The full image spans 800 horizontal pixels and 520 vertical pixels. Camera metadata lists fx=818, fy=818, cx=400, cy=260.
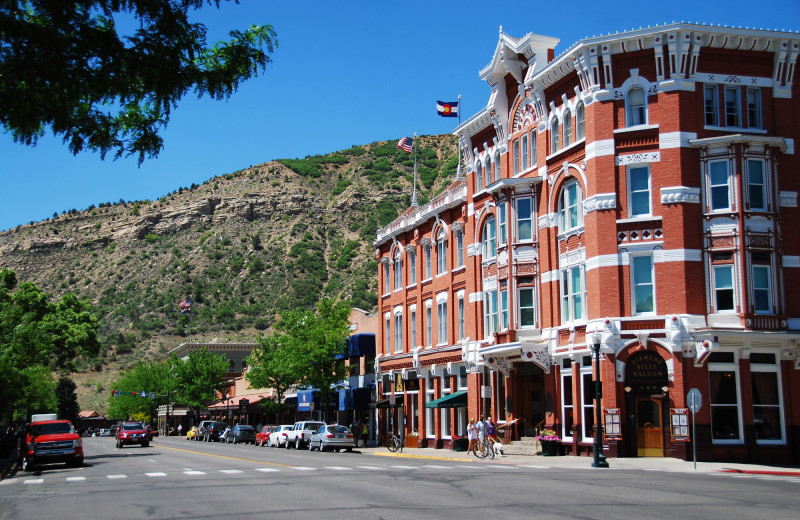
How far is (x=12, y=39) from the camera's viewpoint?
9281mm

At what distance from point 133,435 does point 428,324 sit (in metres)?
23.5

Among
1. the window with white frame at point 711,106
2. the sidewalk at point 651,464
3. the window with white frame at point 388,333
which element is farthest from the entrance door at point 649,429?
the window with white frame at point 388,333

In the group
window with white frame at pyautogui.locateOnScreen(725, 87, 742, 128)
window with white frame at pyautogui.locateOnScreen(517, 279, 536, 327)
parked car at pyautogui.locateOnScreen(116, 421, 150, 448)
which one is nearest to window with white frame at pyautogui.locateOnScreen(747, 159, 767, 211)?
window with white frame at pyautogui.locateOnScreen(725, 87, 742, 128)

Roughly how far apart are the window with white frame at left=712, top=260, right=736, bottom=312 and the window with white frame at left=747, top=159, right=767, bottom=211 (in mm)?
2343

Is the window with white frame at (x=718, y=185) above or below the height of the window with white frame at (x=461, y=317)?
above

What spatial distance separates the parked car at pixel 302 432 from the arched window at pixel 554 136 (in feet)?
74.1

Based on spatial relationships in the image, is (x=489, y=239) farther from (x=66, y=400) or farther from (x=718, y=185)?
(x=66, y=400)

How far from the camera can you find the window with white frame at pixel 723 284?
103 ft

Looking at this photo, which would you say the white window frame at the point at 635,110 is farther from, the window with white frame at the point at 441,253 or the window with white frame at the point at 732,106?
the window with white frame at the point at 441,253

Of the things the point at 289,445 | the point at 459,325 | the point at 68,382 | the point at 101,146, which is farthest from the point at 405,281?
the point at 68,382

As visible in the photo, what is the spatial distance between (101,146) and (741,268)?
2653 cm

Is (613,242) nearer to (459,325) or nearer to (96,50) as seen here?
(459,325)

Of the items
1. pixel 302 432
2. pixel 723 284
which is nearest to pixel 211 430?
pixel 302 432

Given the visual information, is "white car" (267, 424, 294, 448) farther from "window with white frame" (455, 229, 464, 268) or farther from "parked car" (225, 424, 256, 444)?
"window with white frame" (455, 229, 464, 268)
